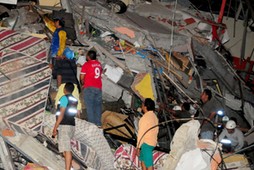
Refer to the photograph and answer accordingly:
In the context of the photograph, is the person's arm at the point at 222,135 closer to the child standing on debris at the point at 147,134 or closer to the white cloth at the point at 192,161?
the white cloth at the point at 192,161

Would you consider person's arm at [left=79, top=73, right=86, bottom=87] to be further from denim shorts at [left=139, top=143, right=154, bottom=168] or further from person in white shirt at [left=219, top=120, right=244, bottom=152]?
person in white shirt at [left=219, top=120, right=244, bottom=152]

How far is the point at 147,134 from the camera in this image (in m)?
9.52

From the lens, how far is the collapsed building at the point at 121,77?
391 inches

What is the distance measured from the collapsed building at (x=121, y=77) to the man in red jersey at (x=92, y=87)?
1.80ft

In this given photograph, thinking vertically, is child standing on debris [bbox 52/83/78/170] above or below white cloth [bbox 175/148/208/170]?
above

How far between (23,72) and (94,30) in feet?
12.3

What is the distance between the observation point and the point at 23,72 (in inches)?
430

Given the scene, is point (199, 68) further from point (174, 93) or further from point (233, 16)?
point (233, 16)

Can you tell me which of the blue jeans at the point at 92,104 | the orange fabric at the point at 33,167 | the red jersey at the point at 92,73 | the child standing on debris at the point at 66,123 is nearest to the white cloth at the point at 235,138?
the blue jeans at the point at 92,104

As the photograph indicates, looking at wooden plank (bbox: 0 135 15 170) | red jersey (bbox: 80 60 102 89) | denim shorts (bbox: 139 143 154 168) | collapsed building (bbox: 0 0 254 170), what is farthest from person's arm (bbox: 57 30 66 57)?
denim shorts (bbox: 139 143 154 168)

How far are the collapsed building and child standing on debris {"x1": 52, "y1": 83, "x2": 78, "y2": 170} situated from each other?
1.59 feet

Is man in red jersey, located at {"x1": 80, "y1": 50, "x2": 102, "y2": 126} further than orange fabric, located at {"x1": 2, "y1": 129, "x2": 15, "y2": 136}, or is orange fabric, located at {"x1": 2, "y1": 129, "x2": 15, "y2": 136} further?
man in red jersey, located at {"x1": 80, "y1": 50, "x2": 102, "y2": 126}

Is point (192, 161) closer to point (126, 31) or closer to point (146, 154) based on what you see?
point (146, 154)

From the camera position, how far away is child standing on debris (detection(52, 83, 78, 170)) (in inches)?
365
